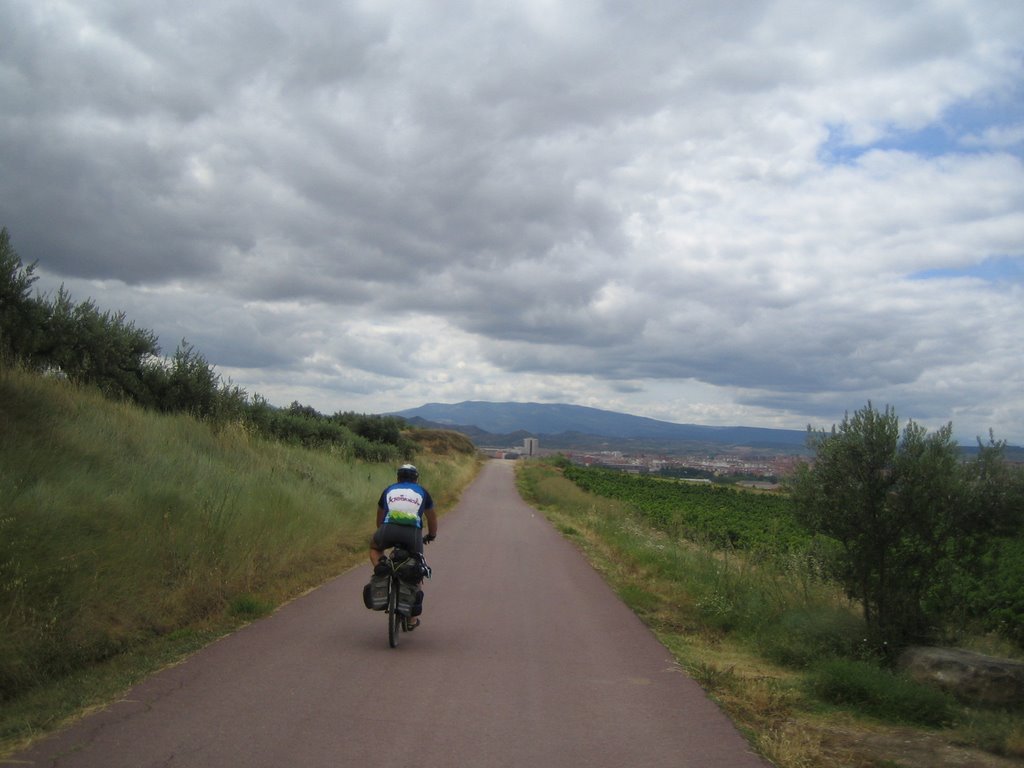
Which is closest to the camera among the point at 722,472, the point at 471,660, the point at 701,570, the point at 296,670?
the point at 296,670

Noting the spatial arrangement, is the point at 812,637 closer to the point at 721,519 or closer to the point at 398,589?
the point at 398,589

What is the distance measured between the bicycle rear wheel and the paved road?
150 mm

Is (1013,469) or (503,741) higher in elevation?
(1013,469)

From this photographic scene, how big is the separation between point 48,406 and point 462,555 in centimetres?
844

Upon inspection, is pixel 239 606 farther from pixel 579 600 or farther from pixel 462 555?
pixel 462 555

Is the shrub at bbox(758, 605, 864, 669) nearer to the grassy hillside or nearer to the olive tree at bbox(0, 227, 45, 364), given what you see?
the grassy hillside

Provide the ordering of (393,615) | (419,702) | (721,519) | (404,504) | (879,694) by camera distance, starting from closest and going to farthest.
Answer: (419,702)
(879,694)
(393,615)
(404,504)
(721,519)

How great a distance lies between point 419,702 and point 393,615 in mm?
2162

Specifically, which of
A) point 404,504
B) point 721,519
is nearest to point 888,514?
point 404,504

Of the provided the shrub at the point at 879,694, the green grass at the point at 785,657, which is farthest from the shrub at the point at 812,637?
the shrub at the point at 879,694

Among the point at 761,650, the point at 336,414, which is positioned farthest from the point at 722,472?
the point at 761,650

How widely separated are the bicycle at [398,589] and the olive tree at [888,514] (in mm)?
4479

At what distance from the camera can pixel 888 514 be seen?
344 inches

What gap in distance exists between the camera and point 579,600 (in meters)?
12.2
